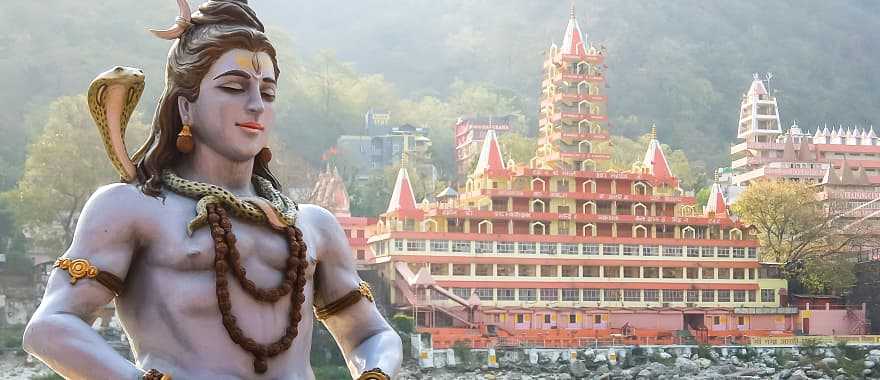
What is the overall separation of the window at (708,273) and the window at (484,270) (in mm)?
4443

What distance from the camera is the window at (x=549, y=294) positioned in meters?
25.2

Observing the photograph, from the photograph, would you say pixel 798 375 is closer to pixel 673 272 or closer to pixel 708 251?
pixel 673 272

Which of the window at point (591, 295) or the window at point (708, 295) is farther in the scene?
the window at point (708, 295)

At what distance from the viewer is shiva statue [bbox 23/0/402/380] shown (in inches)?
80.5

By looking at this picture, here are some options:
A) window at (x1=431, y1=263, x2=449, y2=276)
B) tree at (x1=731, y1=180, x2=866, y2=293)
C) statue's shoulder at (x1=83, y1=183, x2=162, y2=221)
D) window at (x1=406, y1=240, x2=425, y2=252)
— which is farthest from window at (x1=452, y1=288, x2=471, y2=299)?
statue's shoulder at (x1=83, y1=183, x2=162, y2=221)

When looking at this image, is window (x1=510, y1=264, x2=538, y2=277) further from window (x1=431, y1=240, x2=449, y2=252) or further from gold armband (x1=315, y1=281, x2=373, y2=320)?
gold armband (x1=315, y1=281, x2=373, y2=320)

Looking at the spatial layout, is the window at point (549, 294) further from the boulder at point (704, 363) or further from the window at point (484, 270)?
the boulder at point (704, 363)

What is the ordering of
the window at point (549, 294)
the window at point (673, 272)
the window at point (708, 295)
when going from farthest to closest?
the window at point (708, 295), the window at point (673, 272), the window at point (549, 294)

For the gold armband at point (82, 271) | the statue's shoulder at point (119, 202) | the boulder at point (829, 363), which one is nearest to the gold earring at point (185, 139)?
the statue's shoulder at point (119, 202)

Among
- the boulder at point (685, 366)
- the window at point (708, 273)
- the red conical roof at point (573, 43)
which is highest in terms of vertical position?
the red conical roof at point (573, 43)

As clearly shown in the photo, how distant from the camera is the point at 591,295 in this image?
25625mm

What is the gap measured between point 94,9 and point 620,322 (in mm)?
21719

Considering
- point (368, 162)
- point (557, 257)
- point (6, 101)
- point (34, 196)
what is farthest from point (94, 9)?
point (557, 257)

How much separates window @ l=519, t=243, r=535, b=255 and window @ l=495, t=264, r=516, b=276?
1.17 ft
